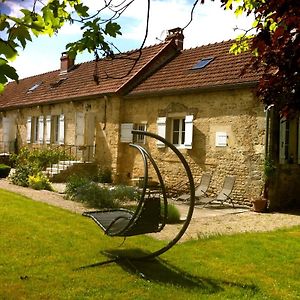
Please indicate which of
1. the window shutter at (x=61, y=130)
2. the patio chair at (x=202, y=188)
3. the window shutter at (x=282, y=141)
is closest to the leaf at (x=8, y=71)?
the window shutter at (x=282, y=141)

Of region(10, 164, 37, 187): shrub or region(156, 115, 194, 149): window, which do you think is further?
region(10, 164, 37, 187): shrub

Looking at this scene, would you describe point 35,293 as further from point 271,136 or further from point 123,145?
point 123,145

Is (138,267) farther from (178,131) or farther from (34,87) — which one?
(34,87)

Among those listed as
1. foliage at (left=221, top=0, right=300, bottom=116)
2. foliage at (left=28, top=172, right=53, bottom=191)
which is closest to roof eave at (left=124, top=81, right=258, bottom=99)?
foliage at (left=28, top=172, right=53, bottom=191)

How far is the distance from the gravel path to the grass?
26.6 inches

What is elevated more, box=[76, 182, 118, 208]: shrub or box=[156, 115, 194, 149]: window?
box=[156, 115, 194, 149]: window

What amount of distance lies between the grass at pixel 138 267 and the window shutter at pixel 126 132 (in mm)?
8622

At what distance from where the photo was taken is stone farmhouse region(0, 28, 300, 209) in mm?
12945

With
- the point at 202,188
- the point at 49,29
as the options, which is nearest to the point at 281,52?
the point at 49,29

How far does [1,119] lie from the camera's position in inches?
1051

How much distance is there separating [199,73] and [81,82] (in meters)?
7.72

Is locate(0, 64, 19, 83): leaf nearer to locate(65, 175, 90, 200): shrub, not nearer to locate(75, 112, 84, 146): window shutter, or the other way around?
locate(65, 175, 90, 200): shrub

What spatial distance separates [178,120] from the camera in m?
15.7

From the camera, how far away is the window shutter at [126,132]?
17000 mm
